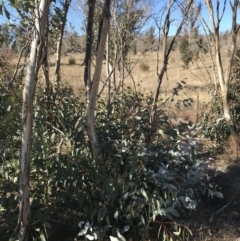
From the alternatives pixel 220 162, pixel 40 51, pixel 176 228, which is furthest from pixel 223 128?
pixel 40 51

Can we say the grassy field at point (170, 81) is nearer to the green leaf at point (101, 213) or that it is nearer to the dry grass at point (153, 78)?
the dry grass at point (153, 78)

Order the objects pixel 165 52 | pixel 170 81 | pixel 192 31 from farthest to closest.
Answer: pixel 170 81 < pixel 192 31 < pixel 165 52

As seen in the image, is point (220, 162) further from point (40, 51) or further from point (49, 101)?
point (40, 51)

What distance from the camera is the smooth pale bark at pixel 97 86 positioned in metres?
2.55

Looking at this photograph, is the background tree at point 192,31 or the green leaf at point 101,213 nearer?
the green leaf at point 101,213

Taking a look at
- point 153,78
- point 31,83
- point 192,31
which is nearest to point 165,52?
point 31,83

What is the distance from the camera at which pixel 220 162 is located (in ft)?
16.9

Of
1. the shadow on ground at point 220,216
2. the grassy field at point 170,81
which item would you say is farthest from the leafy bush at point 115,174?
the grassy field at point 170,81

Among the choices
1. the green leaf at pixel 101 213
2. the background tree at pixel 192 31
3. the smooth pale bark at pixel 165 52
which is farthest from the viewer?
the background tree at pixel 192 31

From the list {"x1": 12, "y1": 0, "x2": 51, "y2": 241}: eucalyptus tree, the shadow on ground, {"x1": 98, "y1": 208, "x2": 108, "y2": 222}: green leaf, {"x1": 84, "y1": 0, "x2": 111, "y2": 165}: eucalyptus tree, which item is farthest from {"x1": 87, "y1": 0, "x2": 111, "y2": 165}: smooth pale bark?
the shadow on ground

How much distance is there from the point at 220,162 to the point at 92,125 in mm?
3033

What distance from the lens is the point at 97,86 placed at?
2662 mm

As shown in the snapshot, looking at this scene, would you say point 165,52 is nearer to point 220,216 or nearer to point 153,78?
point 220,216

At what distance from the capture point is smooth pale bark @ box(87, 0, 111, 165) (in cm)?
255
